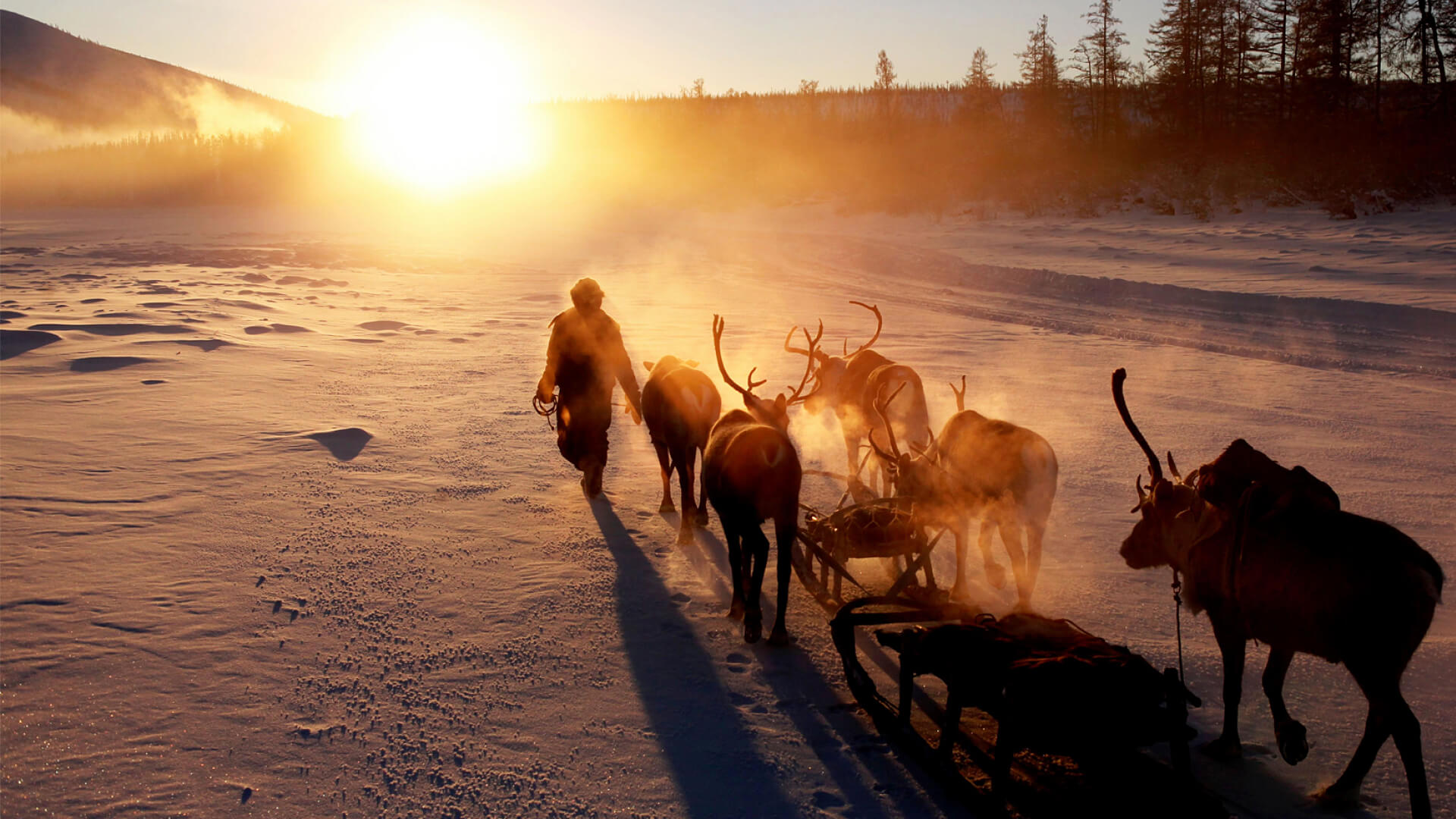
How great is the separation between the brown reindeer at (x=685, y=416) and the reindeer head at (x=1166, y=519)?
3271 millimetres

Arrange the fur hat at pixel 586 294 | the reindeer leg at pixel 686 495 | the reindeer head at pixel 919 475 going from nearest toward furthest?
1. the reindeer head at pixel 919 475
2. the reindeer leg at pixel 686 495
3. the fur hat at pixel 586 294

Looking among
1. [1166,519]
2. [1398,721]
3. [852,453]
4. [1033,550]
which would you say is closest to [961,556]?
[1033,550]

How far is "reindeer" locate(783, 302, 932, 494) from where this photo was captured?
7609 millimetres

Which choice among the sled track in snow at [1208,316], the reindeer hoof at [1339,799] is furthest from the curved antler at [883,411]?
the sled track in snow at [1208,316]

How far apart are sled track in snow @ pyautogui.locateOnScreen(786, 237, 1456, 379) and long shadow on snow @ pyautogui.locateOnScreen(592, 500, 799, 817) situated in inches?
424

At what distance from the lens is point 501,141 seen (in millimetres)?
62219

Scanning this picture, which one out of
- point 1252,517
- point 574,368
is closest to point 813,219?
point 574,368

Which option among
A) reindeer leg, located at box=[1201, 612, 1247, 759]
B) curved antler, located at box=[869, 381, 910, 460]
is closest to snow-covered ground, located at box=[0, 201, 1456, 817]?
reindeer leg, located at box=[1201, 612, 1247, 759]

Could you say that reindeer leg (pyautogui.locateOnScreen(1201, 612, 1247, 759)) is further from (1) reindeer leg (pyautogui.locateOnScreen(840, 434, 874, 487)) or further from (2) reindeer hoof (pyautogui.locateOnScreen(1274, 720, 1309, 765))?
(1) reindeer leg (pyautogui.locateOnScreen(840, 434, 874, 487))

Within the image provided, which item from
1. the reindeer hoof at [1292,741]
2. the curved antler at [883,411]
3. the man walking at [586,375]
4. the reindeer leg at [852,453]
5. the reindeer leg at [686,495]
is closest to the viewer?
the reindeer hoof at [1292,741]

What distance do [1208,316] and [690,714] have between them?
47.8 ft

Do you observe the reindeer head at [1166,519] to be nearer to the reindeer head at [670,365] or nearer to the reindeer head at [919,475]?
the reindeer head at [919,475]

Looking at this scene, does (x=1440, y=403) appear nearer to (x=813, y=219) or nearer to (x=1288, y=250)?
(x=1288, y=250)

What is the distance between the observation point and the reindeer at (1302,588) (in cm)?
334
